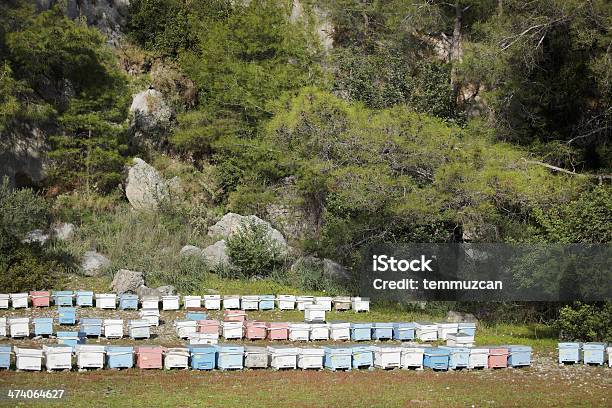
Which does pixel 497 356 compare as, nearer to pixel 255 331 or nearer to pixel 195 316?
pixel 255 331

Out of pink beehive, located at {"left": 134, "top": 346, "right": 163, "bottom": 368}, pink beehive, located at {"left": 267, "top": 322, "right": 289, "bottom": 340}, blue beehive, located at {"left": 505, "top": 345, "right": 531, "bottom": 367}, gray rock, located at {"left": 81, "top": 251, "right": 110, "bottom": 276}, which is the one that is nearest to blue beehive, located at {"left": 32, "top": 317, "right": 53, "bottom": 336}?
pink beehive, located at {"left": 134, "top": 346, "right": 163, "bottom": 368}

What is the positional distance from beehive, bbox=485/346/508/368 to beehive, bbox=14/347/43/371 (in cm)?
1065

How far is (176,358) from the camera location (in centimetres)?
1712

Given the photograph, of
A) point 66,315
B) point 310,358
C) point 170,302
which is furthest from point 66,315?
point 310,358

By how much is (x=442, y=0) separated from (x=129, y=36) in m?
16.9

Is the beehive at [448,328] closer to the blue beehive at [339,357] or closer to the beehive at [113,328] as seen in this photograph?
the blue beehive at [339,357]

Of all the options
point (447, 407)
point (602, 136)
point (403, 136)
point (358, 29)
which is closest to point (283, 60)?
point (358, 29)

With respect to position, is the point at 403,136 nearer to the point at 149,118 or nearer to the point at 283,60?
the point at 283,60

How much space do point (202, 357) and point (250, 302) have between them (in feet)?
22.6

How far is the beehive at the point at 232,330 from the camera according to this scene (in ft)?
65.9

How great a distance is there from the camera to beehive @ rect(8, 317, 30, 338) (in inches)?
757

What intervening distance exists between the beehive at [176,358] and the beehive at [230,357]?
77cm

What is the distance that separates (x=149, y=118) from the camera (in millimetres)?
37812

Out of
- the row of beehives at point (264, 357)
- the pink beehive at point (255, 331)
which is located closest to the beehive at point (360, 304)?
the pink beehive at point (255, 331)
